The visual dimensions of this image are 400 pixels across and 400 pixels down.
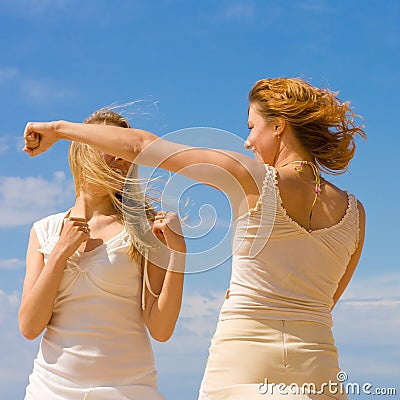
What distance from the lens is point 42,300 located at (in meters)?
3.62

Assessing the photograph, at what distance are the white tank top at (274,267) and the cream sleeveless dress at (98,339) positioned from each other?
0.74 m

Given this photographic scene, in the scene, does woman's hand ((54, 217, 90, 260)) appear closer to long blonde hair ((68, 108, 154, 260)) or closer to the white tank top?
long blonde hair ((68, 108, 154, 260))

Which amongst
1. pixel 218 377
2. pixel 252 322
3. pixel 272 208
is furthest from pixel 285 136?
pixel 218 377

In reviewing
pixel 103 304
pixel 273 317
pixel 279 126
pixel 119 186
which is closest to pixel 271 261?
pixel 273 317

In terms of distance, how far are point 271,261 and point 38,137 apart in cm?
148

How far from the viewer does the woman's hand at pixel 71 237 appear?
3.70 m

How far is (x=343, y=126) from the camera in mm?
3424

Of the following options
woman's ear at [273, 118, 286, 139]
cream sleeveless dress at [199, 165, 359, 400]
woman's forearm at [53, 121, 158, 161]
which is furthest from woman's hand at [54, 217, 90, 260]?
woman's ear at [273, 118, 286, 139]

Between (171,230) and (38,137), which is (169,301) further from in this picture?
(38,137)

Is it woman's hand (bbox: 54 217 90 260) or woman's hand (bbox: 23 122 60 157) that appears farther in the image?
woman's hand (bbox: 54 217 90 260)

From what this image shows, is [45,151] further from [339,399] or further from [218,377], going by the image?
[339,399]

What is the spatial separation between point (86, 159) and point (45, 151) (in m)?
0.38

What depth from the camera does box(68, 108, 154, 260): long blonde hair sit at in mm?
3836

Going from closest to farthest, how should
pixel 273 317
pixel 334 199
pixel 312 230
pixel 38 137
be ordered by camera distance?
pixel 273 317, pixel 312 230, pixel 334 199, pixel 38 137
